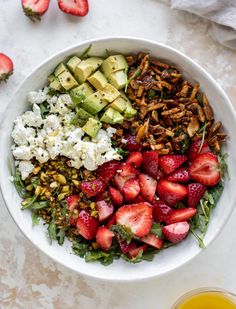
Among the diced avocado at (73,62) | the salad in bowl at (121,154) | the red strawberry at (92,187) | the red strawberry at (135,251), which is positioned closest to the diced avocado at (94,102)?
the salad in bowl at (121,154)

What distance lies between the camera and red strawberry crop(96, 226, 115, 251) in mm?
1614

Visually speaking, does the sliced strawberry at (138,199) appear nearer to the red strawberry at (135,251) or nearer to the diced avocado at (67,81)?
the red strawberry at (135,251)

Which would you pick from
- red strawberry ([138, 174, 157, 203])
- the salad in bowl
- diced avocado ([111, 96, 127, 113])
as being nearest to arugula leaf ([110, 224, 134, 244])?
the salad in bowl

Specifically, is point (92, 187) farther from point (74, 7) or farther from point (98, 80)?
point (74, 7)

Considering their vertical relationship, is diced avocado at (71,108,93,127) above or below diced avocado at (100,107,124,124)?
below

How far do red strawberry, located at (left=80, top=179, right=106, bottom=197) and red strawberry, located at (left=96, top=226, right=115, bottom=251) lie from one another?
0.36 feet

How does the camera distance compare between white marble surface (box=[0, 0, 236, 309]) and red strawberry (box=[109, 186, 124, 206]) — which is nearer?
red strawberry (box=[109, 186, 124, 206])

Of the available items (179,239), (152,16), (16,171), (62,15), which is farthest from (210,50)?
(16,171)

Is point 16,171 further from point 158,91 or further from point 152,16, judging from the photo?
point 152,16

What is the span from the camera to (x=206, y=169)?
1.61 metres

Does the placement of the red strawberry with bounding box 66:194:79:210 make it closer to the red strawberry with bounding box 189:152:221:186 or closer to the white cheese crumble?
the white cheese crumble

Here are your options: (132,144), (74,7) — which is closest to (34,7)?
(74,7)

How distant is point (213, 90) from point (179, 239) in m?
0.45

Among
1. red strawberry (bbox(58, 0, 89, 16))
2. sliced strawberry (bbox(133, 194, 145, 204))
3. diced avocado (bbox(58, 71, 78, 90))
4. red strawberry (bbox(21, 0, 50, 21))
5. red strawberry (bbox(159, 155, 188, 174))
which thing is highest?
red strawberry (bbox(58, 0, 89, 16))
